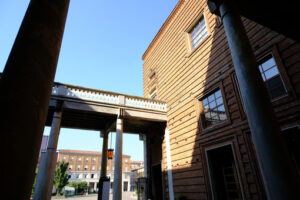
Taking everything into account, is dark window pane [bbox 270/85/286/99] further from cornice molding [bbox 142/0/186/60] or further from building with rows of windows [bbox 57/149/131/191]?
building with rows of windows [bbox 57/149/131/191]

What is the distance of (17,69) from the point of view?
1.17m

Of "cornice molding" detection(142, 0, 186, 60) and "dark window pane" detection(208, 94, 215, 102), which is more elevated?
"cornice molding" detection(142, 0, 186, 60)

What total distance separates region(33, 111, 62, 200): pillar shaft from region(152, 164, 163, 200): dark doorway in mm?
6773

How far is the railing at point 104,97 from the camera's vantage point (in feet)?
30.9

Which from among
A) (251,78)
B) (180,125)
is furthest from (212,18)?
(251,78)

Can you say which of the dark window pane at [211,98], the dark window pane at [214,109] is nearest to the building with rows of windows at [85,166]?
the dark window pane at [214,109]

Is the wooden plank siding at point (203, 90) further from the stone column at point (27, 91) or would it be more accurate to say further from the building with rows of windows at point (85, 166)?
the building with rows of windows at point (85, 166)

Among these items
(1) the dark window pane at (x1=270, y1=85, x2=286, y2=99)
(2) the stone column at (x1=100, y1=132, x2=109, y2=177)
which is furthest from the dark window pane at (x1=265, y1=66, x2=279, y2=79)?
(2) the stone column at (x1=100, y1=132, x2=109, y2=177)

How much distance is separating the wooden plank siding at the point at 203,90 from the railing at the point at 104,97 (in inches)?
46.7

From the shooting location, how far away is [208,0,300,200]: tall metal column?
8.04 ft

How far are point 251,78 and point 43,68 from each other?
3.10 metres

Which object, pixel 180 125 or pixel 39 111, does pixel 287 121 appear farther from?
pixel 39 111

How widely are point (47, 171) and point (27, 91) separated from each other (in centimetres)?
800

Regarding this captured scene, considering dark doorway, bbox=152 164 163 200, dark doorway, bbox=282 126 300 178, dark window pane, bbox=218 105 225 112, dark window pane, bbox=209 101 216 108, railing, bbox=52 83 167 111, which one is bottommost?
dark doorway, bbox=152 164 163 200
